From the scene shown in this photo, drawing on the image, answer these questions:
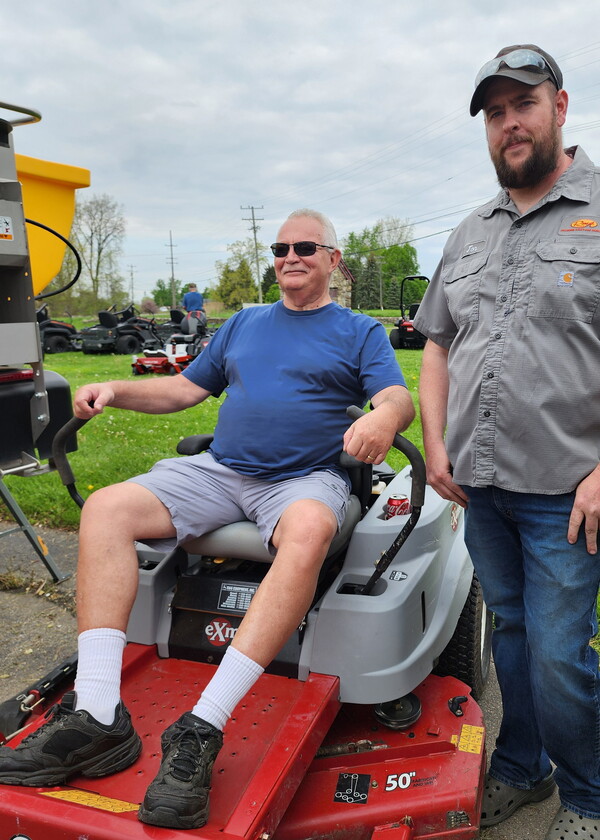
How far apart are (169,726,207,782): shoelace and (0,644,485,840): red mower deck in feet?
0.37

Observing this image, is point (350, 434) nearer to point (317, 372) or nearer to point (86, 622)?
point (317, 372)

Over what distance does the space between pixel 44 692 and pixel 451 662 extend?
52.9 inches

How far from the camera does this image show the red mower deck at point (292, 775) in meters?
1.54

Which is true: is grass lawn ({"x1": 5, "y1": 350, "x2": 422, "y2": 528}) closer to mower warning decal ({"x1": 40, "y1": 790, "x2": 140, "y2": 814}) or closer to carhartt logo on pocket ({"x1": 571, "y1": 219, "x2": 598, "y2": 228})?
mower warning decal ({"x1": 40, "y1": 790, "x2": 140, "y2": 814})

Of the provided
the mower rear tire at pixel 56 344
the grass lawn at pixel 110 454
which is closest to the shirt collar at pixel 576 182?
the grass lawn at pixel 110 454

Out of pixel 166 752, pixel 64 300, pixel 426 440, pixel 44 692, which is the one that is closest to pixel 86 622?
pixel 44 692

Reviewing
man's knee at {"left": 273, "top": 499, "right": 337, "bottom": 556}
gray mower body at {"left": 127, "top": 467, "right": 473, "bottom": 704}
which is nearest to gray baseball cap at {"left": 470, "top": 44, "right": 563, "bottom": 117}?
man's knee at {"left": 273, "top": 499, "right": 337, "bottom": 556}

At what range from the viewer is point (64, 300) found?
3247 cm

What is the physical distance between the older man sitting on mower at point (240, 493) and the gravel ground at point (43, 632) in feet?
3.14

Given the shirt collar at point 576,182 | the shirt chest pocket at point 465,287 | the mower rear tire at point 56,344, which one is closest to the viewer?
the shirt collar at point 576,182

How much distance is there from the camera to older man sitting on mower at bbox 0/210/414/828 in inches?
65.8

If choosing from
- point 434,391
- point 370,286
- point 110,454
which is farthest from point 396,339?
point 370,286

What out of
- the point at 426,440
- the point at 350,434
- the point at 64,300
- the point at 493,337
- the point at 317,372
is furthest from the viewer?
the point at 64,300

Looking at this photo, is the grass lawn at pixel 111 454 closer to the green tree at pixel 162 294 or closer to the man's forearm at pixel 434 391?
the man's forearm at pixel 434 391
